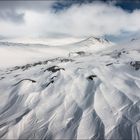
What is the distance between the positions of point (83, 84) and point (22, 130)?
1076 centimetres

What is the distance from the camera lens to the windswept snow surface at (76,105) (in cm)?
2430

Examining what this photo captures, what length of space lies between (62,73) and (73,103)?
390 inches

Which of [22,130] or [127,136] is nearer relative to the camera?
[127,136]

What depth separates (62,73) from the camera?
38.6 metres

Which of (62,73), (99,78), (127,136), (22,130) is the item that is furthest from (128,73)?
(22,130)

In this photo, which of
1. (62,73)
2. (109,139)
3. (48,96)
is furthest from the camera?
(62,73)

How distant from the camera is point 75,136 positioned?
77.2 feet

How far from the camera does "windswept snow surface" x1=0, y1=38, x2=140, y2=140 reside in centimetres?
2430

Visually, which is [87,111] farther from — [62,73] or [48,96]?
[62,73]

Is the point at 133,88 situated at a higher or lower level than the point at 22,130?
higher

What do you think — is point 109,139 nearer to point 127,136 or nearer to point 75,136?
point 127,136

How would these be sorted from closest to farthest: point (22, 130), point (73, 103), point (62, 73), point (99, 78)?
point (22, 130) → point (73, 103) → point (99, 78) → point (62, 73)

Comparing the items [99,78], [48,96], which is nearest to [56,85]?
[48,96]

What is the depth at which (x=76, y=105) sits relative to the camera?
28797mm
